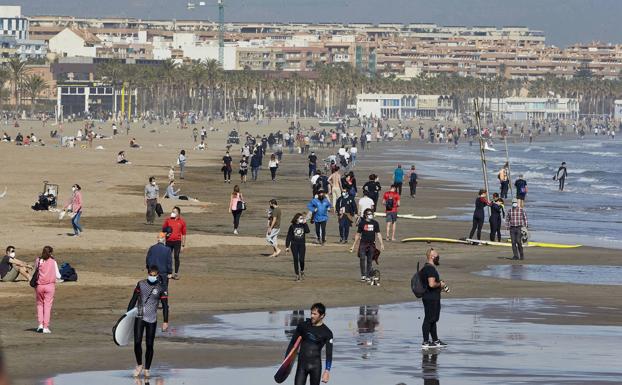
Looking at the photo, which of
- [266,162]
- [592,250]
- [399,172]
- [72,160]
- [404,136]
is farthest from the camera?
[404,136]

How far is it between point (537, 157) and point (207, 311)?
94764 millimetres

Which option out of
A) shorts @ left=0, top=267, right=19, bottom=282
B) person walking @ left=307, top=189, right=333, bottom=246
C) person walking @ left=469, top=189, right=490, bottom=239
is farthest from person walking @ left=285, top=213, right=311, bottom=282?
person walking @ left=469, top=189, right=490, bottom=239

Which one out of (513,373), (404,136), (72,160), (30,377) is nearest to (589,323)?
(513,373)

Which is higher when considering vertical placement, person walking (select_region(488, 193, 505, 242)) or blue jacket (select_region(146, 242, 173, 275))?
blue jacket (select_region(146, 242, 173, 275))

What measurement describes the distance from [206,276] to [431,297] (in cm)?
869

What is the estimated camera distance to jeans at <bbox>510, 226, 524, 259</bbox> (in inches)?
1234

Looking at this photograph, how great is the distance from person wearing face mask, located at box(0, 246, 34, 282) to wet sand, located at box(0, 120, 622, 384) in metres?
0.23

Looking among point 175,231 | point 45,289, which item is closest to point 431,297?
point 45,289

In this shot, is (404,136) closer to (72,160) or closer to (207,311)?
(72,160)

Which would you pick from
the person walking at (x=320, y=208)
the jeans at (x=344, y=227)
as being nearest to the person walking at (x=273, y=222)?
the person walking at (x=320, y=208)

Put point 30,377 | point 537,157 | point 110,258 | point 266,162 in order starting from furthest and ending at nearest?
1. point 537,157
2. point 266,162
3. point 110,258
4. point 30,377

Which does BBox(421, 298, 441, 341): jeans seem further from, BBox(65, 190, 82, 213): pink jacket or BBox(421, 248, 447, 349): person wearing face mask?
BBox(65, 190, 82, 213): pink jacket

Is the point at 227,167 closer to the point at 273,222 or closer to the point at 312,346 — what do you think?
the point at 273,222

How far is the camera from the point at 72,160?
241 feet
